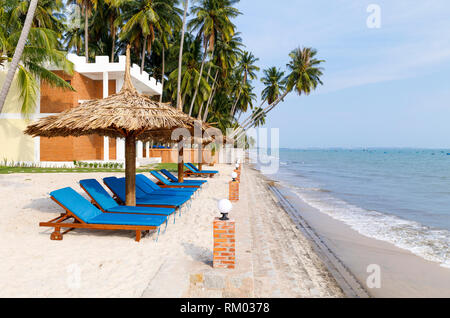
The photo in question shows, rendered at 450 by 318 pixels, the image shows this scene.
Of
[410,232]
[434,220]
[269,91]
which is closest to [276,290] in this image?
[410,232]

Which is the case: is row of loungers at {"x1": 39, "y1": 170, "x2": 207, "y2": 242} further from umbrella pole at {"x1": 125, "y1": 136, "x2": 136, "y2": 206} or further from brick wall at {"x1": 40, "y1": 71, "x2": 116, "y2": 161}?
Result: brick wall at {"x1": 40, "y1": 71, "x2": 116, "y2": 161}

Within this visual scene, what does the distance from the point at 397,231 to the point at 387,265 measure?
124 inches

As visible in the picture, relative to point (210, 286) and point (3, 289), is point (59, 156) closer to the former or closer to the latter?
point (3, 289)

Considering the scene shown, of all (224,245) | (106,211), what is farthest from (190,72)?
(224,245)

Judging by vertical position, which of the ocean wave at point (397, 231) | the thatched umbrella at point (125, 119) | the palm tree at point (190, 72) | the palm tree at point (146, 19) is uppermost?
the palm tree at point (146, 19)

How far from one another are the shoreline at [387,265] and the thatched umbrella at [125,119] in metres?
4.18

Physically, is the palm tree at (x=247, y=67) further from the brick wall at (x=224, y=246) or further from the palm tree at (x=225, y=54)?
the brick wall at (x=224, y=246)

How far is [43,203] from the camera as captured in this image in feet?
25.7

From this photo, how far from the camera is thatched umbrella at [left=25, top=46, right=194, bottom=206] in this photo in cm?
541

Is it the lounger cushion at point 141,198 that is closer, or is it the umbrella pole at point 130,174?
the umbrella pole at point 130,174

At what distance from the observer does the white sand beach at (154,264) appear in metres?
3.30

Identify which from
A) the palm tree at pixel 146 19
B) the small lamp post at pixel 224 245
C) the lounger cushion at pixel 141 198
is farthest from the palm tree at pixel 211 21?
the small lamp post at pixel 224 245

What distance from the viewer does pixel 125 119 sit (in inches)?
213

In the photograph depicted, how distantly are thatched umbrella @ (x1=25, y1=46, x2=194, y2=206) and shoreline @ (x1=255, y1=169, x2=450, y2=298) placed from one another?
4.18 m
